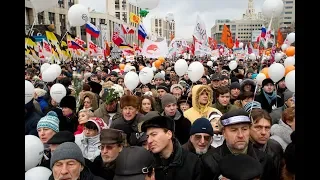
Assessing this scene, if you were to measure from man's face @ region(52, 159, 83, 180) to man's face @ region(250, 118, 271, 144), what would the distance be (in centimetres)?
165

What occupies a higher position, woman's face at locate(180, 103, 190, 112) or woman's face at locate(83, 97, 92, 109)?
woman's face at locate(83, 97, 92, 109)

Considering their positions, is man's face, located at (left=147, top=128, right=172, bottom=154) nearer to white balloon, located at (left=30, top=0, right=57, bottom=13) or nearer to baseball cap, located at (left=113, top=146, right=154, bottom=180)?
baseball cap, located at (left=113, top=146, right=154, bottom=180)

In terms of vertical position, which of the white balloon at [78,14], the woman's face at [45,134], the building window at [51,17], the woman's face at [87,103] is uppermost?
the building window at [51,17]

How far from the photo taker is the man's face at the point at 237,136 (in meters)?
2.64

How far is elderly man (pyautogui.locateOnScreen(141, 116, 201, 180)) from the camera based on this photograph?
2.55 meters

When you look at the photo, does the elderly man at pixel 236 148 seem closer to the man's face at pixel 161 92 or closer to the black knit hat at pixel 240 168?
the black knit hat at pixel 240 168

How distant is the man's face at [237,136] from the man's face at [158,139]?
477 mm

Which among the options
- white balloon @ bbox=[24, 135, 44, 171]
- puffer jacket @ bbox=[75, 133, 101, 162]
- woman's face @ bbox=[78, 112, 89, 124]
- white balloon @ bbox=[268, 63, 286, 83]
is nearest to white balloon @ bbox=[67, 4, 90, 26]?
woman's face @ bbox=[78, 112, 89, 124]

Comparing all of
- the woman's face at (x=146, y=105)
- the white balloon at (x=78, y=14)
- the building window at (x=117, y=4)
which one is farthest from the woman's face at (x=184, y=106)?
the building window at (x=117, y=4)

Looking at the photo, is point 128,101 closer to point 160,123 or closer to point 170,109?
point 170,109

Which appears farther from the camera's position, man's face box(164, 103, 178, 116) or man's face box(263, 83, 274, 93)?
man's face box(263, 83, 274, 93)

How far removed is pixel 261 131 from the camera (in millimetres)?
3156
